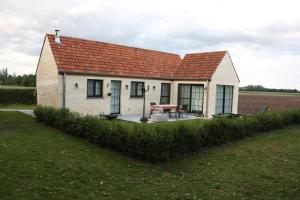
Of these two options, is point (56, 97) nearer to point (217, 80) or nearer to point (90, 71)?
point (90, 71)

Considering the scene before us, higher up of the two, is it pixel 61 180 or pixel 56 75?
pixel 56 75

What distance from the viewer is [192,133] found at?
12789mm

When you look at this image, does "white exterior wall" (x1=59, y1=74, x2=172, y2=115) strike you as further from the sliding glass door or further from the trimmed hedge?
the trimmed hedge

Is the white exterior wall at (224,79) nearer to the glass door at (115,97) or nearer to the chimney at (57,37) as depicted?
the glass door at (115,97)

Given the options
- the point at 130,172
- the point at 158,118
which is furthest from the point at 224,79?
the point at 130,172

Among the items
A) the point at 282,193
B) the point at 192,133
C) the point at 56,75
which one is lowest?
the point at 282,193

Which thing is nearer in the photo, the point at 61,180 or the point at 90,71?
the point at 61,180

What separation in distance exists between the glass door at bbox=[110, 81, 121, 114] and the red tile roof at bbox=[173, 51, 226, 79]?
19.0 ft

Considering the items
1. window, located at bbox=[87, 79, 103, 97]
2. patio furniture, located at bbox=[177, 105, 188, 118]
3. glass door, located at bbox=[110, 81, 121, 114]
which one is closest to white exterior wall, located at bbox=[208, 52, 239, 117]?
patio furniture, located at bbox=[177, 105, 188, 118]

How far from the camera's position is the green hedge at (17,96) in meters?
31.3

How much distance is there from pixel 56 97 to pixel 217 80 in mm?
11861

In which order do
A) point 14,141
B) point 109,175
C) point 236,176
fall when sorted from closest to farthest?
point 109,175 → point 236,176 → point 14,141

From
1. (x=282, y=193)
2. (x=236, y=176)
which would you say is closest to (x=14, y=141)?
(x=236, y=176)

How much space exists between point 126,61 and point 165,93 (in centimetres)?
437
